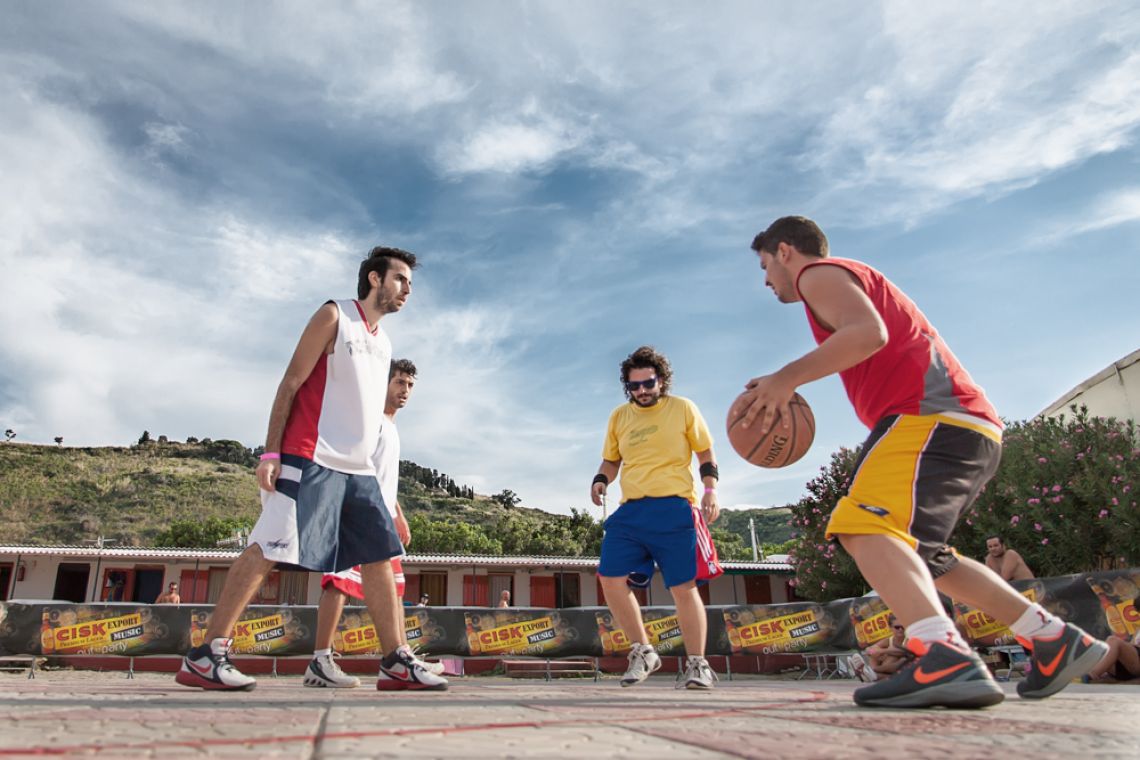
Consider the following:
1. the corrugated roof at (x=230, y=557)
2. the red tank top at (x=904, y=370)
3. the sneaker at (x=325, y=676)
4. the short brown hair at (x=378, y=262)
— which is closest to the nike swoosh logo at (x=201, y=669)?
the sneaker at (x=325, y=676)

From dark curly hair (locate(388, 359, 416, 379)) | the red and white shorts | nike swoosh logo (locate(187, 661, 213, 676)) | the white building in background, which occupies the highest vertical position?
the white building in background

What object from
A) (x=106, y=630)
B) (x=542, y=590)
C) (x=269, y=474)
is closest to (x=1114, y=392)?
(x=269, y=474)

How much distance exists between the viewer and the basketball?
8.98ft

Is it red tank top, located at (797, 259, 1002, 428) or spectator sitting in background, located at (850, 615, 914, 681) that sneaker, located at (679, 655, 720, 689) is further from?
spectator sitting in background, located at (850, 615, 914, 681)

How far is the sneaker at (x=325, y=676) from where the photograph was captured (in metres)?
4.00

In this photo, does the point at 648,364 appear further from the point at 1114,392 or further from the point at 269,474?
the point at 1114,392

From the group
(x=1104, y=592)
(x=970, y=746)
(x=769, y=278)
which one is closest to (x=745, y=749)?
(x=970, y=746)

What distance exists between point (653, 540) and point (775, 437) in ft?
6.16

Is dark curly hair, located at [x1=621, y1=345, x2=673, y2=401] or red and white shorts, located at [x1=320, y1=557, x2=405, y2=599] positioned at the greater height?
dark curly hair, located at [x1=621, y1=345, x2=673, y2=401]

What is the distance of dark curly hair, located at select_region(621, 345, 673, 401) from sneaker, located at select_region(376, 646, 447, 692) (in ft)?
7.80

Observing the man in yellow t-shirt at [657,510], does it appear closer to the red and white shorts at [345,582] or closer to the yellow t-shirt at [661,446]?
the yellow t-shirt at [661,446]

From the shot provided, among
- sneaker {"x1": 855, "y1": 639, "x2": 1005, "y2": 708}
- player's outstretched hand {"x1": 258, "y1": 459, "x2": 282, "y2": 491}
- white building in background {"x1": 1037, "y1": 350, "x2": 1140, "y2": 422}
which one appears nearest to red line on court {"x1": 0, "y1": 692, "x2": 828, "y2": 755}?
sneaker {"x1": 855, "y1": 639, "x2": 1005, "y2": 708}

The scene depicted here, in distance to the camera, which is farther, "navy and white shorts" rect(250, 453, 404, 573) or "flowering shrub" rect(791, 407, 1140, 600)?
"flowering shrub" rect(791, 407, 1140, 600)

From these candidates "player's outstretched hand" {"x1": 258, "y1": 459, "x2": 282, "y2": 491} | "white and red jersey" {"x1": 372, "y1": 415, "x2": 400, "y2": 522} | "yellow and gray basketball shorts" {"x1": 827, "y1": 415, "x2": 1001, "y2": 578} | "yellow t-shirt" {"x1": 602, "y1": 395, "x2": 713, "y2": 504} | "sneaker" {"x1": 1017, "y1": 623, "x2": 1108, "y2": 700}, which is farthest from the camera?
"white and red jersey" {"x1": 372, "y1": 415, "x2": 400, "y2": 522}
